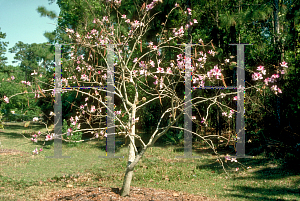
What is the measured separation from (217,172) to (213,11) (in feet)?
26.2

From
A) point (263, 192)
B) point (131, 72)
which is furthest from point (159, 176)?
point (131, 72)

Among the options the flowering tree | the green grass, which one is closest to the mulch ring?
the flowering tree

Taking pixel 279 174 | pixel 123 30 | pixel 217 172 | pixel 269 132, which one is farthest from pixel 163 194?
pixel 123 30

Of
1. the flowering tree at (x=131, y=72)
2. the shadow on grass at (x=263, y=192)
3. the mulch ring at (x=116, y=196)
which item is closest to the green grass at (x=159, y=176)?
the shadow on grass at (x=263, y=192)

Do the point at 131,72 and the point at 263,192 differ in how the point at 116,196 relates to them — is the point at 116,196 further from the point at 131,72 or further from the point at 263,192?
the point at 263,192

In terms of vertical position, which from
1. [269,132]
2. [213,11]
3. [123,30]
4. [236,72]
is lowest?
[269,132]

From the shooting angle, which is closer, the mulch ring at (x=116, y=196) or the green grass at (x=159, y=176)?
the mulch ring at (x=116, y=196)

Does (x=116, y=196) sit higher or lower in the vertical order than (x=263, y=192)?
higher

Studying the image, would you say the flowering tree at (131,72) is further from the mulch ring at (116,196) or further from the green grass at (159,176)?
the green grass at (159,176)

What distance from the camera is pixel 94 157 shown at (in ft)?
31.7

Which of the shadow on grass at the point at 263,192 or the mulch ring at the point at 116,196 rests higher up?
the mulch ring at the point at 116,196

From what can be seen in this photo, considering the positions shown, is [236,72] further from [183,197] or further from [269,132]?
[183,197]

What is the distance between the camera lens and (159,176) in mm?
6680

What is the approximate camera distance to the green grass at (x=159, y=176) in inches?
215
